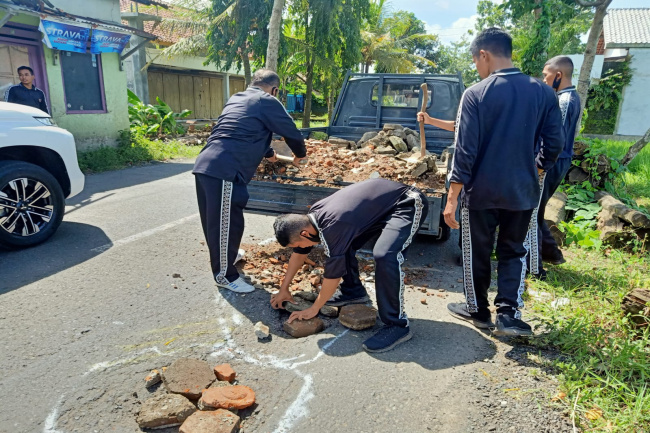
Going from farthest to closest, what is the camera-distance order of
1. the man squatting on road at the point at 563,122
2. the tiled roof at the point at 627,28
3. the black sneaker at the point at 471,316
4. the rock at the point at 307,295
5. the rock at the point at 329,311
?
the tiled roof at the point at 627,28 < the man squatting on road at the point at 563,122 < the rock at the point at 307,295 < the rock at the point at 329,311 < the black sneaker at the point at 471,316

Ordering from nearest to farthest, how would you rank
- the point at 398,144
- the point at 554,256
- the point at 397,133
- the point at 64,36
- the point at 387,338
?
1. the point at 387,338
2. the point at 554,256
3. the point at 398,144
4. the point at 397,133
5. the point at 64,36

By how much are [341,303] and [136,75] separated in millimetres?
16112

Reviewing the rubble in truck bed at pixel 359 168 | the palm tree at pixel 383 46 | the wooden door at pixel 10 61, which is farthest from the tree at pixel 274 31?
the palm tree at pixel 383 46

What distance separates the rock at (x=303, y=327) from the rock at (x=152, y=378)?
890 mm

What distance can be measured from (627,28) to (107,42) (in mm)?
23665

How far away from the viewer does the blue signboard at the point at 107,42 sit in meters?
9.30

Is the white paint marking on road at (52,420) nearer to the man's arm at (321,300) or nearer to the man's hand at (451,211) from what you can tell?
the man's arm at (321,300)

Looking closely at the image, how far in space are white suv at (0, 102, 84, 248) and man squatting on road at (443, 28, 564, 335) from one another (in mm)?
4014

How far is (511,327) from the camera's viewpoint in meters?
2.85

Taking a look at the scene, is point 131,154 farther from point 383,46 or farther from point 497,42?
point 383,46

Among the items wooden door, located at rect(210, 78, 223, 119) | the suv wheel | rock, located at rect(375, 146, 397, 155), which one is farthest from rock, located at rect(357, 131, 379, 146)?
wooden door, located at rect(210, 78, 223, 119)

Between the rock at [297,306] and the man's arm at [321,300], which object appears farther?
the rock at [297,306]

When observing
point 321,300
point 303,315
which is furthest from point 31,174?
point 321,300

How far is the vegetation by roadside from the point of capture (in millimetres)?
8992
